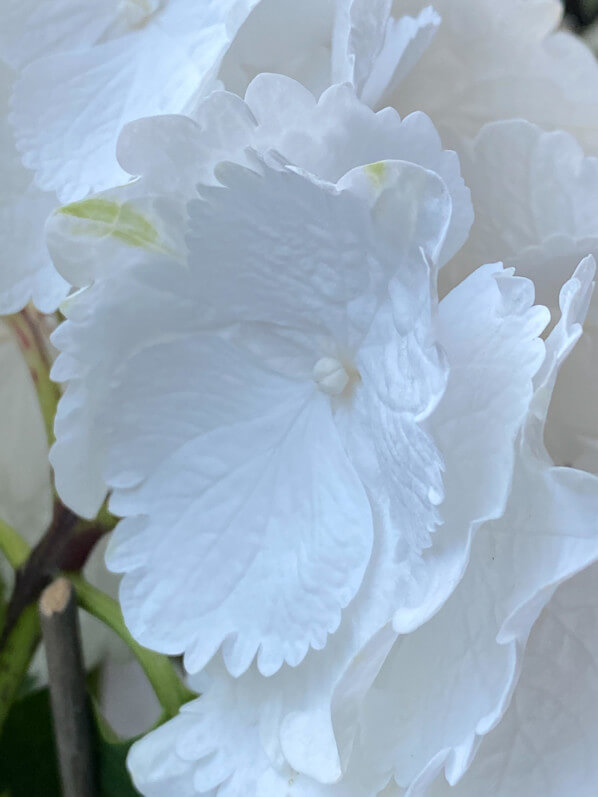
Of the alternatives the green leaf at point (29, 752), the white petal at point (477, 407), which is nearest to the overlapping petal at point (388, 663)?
the white petal at point (477, 407)

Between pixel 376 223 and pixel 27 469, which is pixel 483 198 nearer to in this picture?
pixel 376 223

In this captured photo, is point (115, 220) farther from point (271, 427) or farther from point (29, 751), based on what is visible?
point (29, 751)

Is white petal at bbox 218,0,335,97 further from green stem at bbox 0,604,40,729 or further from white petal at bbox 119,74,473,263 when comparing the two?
green stem at bbox 0,604,40,729

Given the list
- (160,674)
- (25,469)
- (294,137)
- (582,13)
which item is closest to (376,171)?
(294,137)

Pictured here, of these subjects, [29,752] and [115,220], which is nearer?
[115,220]

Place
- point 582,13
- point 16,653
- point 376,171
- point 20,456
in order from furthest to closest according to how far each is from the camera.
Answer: point 582,13
point 20,456
point 16,653
point 376,171

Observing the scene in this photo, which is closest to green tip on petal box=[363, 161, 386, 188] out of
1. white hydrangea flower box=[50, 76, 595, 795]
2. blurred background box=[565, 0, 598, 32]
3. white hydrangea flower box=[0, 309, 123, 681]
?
white hydrangea flower box=[50, 76, 595, 795]
